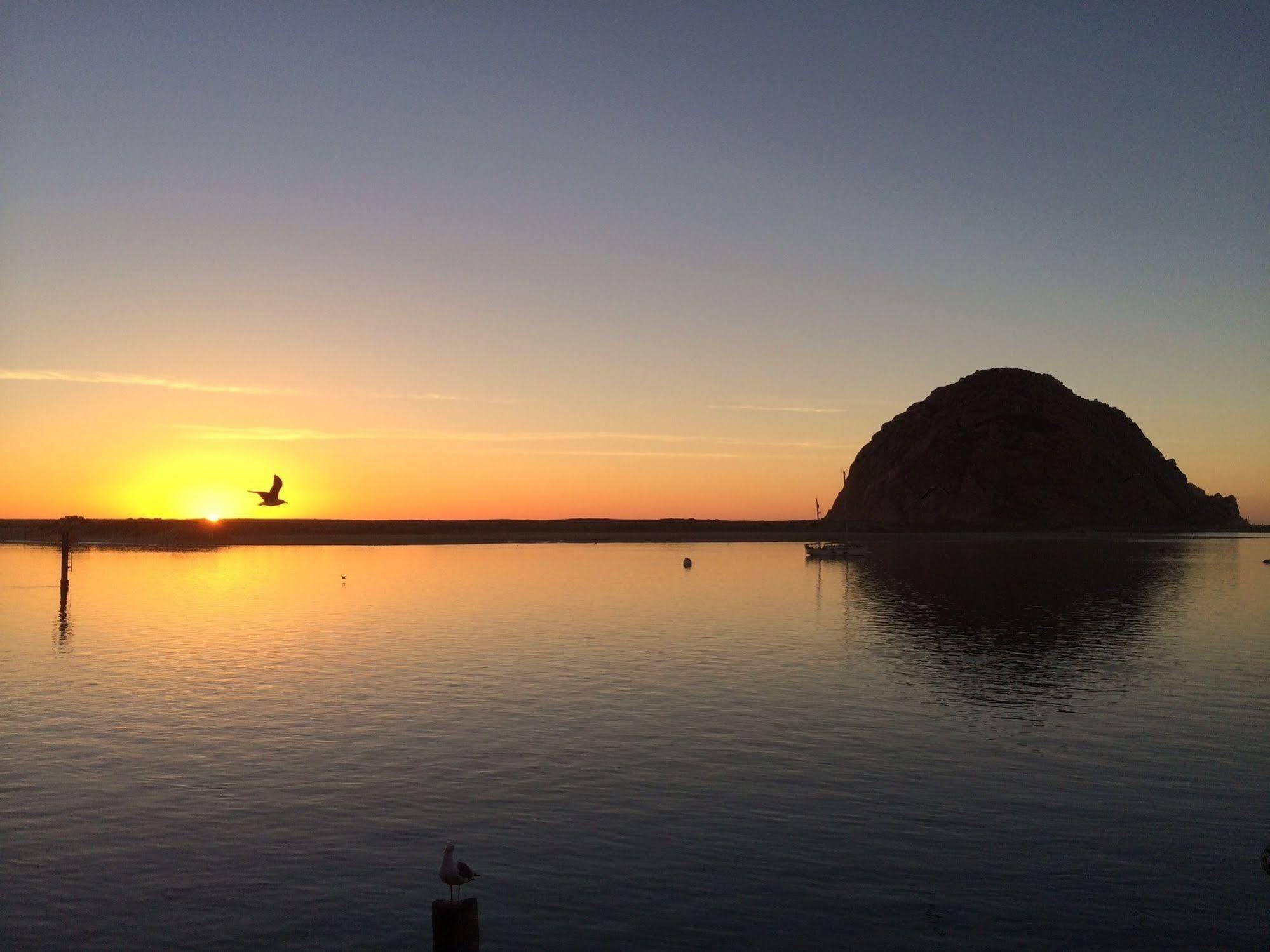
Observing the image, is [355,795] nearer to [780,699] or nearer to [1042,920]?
[1042,920]

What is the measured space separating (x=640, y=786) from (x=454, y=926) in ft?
34.1

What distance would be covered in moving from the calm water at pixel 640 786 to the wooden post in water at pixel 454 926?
1.22 m

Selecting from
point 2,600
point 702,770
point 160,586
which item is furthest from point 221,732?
point 160,586

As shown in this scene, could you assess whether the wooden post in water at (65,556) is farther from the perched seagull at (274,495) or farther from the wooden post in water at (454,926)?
the wooden post in water at (454,926)

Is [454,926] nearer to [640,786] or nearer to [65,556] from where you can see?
[640,786]

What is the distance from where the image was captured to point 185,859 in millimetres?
19141

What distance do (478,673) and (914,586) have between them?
207 ft

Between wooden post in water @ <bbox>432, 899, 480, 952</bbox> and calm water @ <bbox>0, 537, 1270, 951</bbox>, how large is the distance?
1224 mm

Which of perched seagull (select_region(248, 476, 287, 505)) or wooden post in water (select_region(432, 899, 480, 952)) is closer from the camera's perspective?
wooden post in water (select_region(432, 899, 480, 952))

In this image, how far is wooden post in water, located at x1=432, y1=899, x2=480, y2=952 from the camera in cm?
1455

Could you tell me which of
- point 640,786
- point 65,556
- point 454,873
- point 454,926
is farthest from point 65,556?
point 454,926

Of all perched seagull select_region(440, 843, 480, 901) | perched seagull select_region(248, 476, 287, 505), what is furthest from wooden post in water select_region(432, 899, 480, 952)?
perched seagull select_region(248, 476, 287, 505)

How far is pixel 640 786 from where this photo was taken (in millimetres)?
24547

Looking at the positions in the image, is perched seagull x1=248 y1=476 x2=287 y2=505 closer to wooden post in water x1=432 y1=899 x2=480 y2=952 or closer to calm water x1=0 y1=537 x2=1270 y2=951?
calm water x1=0 y1=537 x2=1270 y2=951
